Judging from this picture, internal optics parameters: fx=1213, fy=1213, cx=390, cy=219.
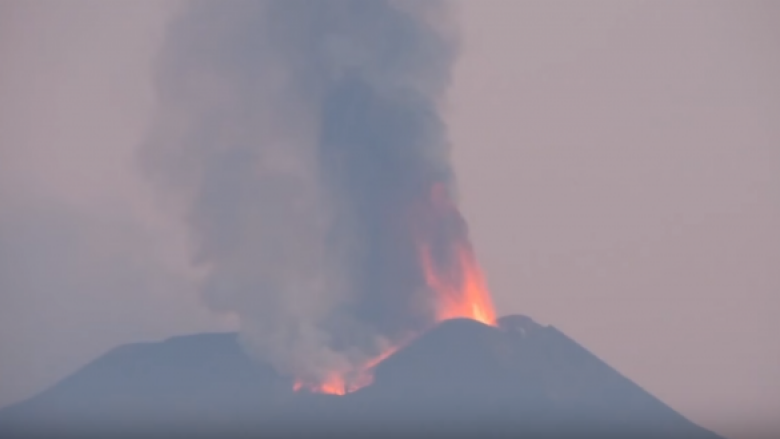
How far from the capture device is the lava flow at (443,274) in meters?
22.4

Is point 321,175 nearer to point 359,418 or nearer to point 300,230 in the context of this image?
point 300,230

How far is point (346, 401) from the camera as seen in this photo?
21938mm

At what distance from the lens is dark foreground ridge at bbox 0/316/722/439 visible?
70.4 feet

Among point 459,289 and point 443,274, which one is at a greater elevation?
point 443,274

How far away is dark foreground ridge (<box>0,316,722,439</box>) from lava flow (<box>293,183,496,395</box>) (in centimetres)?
40

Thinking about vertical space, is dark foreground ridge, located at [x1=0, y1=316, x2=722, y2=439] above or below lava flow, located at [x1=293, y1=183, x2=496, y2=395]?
below

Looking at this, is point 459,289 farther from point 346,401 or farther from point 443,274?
point 346,401

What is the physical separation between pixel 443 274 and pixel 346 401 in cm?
320

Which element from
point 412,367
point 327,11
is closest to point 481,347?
point 412,367

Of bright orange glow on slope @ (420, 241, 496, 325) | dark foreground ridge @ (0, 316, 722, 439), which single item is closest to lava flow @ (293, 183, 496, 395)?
bright orange glow on slope @ (420, 241, 496, 325)

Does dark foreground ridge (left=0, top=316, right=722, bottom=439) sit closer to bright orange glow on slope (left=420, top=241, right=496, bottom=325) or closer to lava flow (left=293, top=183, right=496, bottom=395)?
lava flow (left=293, top=183, right=496, bottom=395)

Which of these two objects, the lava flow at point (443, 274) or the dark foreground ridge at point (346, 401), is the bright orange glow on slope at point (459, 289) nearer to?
the lava flow at point (443, 274)

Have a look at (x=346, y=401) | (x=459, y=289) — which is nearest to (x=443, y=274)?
(x=459, y=289)

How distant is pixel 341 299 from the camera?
22391 millimetres
